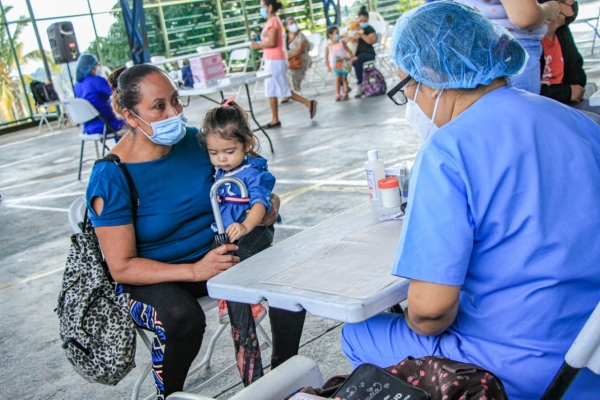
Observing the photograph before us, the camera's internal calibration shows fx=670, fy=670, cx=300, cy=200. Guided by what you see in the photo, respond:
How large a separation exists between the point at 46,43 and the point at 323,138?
11.0 metres

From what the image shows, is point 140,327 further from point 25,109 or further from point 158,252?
point 25,109

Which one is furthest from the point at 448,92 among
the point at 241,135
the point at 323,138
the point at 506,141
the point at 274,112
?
the point at 274,112

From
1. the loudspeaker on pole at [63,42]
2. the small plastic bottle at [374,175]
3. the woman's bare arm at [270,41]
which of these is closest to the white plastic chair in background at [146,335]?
the small plastic bottle at [374,175]

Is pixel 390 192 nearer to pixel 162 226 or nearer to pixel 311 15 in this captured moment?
pixel 162 226

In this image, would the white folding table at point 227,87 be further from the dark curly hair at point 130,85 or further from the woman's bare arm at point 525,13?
the dark curly hair at point 130,85

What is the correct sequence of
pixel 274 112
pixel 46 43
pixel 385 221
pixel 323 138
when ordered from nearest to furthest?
pixel 385 221 < pixel 323 138 < pixel 274 112 < pixel 46 43

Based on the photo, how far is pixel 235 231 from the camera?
2535 mm

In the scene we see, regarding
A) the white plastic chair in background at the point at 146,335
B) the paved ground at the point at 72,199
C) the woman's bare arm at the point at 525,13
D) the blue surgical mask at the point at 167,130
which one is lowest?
the paved ground at the point at 72,199

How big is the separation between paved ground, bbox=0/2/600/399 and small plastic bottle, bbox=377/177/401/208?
947mm

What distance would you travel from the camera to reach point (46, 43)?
656 inches

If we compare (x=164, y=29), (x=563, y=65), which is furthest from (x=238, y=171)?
(x=164, y=29)

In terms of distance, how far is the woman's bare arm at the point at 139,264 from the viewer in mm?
2424

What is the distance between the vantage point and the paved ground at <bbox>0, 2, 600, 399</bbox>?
10.8 ft

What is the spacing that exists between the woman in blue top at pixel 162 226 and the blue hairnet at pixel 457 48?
1.10 meters
